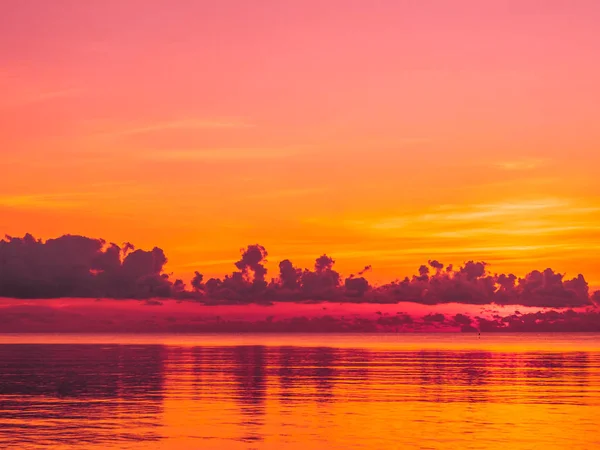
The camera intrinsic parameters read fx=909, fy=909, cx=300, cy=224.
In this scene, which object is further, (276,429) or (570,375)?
(570,375)

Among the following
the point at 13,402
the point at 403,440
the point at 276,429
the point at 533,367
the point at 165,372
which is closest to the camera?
the point at 403,440

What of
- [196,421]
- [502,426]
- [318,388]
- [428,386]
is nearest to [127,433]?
[196,421]

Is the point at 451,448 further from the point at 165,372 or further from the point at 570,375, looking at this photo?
the point at 165,372

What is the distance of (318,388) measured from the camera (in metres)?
82.9

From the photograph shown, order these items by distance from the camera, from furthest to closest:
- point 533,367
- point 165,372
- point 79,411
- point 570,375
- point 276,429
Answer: point 533,367 → point 165,372 → point 570,375 → point 79,411 → point 276,429

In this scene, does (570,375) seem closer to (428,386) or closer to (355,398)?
(428,386)

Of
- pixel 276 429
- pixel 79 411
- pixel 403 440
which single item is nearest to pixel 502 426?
pixel 403 440

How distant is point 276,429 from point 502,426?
44.9ft

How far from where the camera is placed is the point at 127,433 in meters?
51.7

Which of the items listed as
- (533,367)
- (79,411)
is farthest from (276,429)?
(533,367)

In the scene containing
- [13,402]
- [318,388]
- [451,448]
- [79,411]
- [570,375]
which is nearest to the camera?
[451,448]

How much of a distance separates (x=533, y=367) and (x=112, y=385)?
61204 millimetres

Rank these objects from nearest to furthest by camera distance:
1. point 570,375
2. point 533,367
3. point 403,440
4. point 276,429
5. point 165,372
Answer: point 403,440 → point 276,429 → point 570,375 → point 165,372 → point 533,367

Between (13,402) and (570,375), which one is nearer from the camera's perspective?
(13,402)
